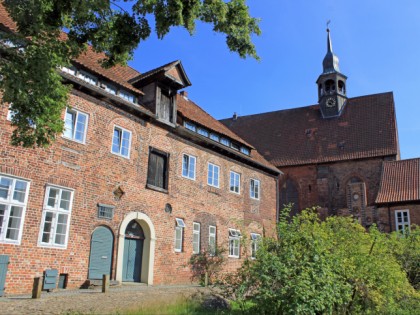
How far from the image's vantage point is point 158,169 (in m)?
17.9

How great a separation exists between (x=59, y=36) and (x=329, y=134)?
102ft

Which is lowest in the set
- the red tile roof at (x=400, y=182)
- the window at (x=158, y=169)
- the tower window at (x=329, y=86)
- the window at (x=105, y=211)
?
the window at (x=105, y=211)

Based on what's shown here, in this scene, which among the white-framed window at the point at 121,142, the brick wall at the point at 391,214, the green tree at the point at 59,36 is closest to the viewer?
the green tree at the point at 59,36

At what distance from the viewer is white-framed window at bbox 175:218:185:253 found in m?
18.0

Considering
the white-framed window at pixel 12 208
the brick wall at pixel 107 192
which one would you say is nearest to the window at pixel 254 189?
the brick wall at pixel 107 192

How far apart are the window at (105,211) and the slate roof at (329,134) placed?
2372 cm

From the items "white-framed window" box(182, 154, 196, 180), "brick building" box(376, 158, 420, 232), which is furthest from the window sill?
"brick building" box(376, 158, 420, 232)

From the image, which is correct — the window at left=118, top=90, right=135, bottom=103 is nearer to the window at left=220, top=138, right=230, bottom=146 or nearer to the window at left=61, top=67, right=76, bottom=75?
the window at left=61, top=67, right=76, bottom=75

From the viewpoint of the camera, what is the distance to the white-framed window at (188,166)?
63.0 ft

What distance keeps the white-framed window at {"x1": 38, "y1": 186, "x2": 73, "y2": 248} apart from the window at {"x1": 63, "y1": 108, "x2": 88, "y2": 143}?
196cm

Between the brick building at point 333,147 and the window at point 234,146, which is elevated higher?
the brick building at point 333,147

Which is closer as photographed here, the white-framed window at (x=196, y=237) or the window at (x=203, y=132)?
the white-framed window at (x=196, y=237)

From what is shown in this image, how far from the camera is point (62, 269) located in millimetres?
12992

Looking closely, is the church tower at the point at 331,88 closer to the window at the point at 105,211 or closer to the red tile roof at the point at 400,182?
the red tile roof at the point at 400,182
